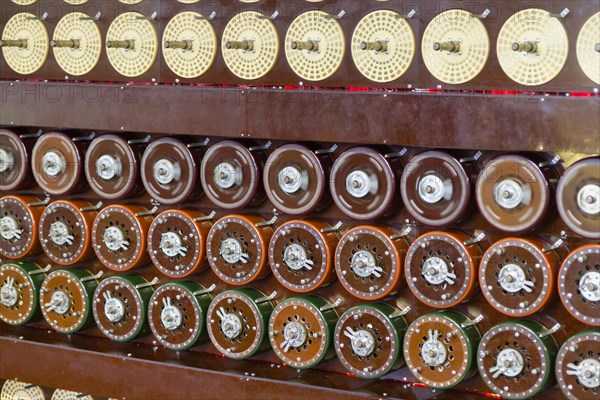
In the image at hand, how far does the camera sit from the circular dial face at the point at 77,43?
5.60 meters

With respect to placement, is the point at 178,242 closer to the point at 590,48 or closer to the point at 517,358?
the point at 517,358

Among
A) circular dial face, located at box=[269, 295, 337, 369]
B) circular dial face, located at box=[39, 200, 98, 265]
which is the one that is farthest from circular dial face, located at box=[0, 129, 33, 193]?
circular dial face, located at box=[269, 295, 337, 369]

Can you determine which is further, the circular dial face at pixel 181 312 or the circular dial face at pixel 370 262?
the circular dial face at pixel 181 312

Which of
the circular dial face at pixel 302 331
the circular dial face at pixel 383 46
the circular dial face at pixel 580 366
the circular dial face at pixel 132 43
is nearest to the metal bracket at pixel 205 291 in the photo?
the circular dial face at pixel 302 331

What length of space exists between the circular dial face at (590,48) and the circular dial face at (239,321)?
2.07 meters

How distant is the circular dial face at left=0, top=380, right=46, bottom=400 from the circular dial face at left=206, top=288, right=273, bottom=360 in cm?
137

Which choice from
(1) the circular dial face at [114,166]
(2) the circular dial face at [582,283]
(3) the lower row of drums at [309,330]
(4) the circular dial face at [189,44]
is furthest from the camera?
(1) the circular dial face at [114,166]

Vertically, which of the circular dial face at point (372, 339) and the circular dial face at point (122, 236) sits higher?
the circular dial face at point (122, 236)

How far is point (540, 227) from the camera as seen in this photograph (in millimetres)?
4648

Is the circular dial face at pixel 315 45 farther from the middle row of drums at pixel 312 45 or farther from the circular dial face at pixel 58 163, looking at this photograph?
the circular dial face at pixel 58 163

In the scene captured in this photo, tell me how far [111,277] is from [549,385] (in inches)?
97.5

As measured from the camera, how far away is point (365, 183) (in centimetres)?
489

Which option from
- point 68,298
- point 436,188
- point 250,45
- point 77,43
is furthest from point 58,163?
point 436,188

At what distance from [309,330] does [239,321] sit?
1.33 ft
